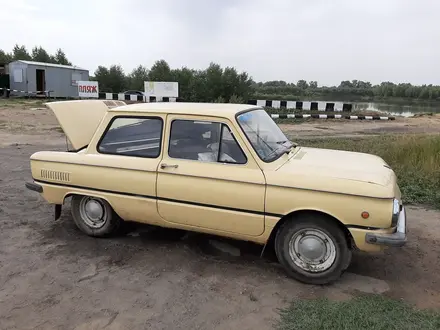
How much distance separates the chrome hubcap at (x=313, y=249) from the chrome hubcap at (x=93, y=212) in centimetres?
226

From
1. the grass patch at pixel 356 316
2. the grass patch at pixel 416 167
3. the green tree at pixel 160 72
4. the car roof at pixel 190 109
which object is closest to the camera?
the grass patch at pixel 356 316

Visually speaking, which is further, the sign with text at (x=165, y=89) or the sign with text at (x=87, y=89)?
the sign with text at (x=87, y=89)

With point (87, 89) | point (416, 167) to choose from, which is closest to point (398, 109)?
point (87, 89)

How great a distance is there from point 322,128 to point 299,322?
14548 millimetres

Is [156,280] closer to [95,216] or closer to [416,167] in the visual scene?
[95,216]

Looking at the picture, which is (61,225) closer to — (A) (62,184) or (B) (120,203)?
(A) (62,184)

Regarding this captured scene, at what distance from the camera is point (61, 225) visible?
514 centimetres

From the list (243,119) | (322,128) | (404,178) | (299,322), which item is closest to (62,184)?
(243,119)

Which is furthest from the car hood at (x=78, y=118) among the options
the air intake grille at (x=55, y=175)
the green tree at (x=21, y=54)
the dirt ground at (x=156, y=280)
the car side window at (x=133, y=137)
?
the green tree at (x=21, y=54)

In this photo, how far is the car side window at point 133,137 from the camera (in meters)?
4.27

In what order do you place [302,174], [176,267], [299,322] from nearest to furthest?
[299,322] → [302,174] → [176,267]

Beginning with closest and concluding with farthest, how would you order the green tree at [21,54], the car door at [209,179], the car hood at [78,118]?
the car door at [209,179] < the car hood at [78,118] < the green tree at [21,54]

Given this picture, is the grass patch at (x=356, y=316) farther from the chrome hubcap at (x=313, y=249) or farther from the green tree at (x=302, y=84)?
the green tree at (x=302, y=84)

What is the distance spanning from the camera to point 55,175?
4648 millimetres
